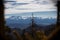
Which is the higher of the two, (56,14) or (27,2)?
(27,2)

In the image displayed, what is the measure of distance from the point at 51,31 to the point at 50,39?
0.08 m

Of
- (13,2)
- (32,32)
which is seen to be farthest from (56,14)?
(13,2)

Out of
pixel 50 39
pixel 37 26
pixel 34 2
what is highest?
pixel 34 2

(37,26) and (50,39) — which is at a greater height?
(37,26)

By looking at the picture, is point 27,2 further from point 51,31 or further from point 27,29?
point 51,31

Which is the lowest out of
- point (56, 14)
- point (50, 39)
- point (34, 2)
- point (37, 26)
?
point (50, 39)

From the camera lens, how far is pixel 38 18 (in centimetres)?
142

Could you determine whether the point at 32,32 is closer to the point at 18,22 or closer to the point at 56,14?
the point at 18,22

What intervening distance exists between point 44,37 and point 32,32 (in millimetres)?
123

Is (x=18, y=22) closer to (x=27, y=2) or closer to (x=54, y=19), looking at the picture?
(x=27, y=2)

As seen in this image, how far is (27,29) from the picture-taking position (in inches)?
56.6

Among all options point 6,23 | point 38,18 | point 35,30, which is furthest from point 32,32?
point 6,23

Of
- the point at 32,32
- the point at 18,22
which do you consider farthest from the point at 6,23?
the point at 32,32

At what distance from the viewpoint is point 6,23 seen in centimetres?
143
